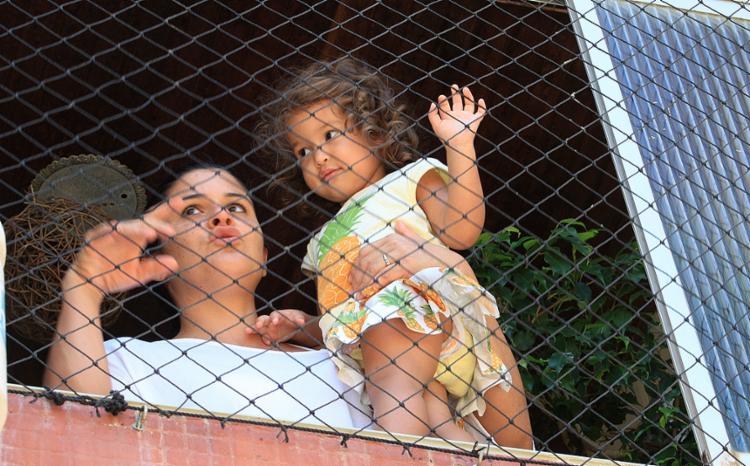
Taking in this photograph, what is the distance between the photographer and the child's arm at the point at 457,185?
2451mm

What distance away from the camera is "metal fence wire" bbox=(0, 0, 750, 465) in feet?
7.40

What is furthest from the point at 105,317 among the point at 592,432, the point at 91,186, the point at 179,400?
the point at 592,432

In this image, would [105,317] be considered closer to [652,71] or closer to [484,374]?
[484,374]

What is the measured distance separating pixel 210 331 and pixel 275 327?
11 centimetres

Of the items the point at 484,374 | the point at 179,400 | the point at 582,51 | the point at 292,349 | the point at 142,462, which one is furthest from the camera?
the point at 582,51

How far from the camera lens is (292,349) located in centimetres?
252

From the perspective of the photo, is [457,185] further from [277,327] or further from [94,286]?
[94,286]

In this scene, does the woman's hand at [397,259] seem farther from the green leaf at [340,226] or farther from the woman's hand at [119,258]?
the woman's hand at [119,258]

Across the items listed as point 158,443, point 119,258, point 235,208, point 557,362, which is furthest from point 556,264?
point 158,443

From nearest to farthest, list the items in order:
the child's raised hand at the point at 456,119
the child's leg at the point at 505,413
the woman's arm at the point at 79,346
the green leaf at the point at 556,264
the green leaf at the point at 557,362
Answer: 1. the woman's arm at the point at 79,346
2. the child's leg at the point at 505,413
3. the child's raised hand at the point at 456,119
4. the green leaf at the point at 557,362
5. the green leaf at the point at 556,264

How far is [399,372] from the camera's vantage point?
225 centimetres

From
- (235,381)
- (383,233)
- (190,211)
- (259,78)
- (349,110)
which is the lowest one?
(235,381)

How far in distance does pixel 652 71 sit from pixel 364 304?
2.84ft

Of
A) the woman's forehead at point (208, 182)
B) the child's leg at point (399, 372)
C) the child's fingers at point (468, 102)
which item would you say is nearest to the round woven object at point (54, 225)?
the woman's forehead at point (208, 182)
